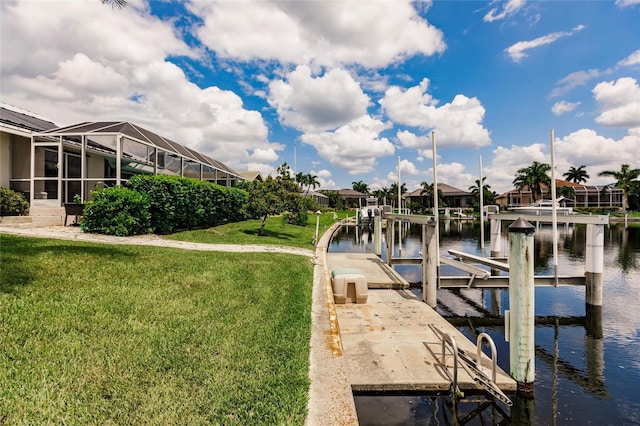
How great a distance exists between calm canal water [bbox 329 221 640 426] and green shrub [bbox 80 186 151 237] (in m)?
12.1

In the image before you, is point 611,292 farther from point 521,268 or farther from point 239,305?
point 239,305

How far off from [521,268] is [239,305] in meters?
5.45

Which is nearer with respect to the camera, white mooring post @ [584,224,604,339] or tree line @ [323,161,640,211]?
white mooring post @ [584,224,604,339]

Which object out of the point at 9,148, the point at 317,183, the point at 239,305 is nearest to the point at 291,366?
the point at 239,305

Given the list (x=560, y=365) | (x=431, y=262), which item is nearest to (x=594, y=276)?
(x=560, y=365)

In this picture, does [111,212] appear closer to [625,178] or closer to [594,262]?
[594,262]

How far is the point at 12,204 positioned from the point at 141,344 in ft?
45.7

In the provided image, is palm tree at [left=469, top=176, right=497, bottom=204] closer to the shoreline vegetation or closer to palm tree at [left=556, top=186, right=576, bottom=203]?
palm tree at [left=556, top=186, right=576, bottom=203]

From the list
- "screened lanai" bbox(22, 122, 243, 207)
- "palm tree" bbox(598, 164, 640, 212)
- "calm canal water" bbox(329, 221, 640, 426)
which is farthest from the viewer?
"palm tree" bbox(598, 164, 640, 212)

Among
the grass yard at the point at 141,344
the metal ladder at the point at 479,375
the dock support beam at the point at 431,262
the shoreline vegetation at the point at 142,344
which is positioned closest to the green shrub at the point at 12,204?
the shoreline vegetation at the point at 142,344

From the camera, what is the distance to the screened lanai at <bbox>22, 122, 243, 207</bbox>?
15.3 meters

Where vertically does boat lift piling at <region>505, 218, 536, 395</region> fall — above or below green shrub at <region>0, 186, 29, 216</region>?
below

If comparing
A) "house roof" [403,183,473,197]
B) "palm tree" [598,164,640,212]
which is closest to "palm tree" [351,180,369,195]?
"house roof" [403,183,473,197]

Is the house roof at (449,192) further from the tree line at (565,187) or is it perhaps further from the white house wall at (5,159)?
the white house wall at (5,159)
